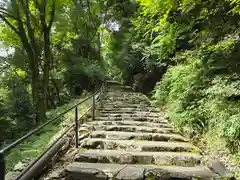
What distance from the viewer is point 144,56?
1008cm

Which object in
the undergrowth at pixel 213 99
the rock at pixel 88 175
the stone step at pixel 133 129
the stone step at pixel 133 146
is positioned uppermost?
the undergrowth at pixel 213 99

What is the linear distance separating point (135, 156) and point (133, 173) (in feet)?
1.67

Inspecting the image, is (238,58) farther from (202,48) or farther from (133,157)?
(133,157)

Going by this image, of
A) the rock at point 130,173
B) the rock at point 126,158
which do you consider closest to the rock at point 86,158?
the rock at point 126,158

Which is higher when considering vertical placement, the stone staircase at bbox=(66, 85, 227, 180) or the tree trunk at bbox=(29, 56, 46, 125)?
the tree trunk at bbox=(29, 56, 46, 125)

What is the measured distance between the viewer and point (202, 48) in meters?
4.89

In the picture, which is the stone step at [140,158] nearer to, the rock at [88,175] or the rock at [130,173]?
the rock at [130,173]

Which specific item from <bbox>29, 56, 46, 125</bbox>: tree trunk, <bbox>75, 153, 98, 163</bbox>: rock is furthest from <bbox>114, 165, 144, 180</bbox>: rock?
<bbox>29, 56, 46, 125</bbox>: tree trunk

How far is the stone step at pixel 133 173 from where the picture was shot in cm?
254

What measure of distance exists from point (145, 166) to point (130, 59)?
32.2 ft

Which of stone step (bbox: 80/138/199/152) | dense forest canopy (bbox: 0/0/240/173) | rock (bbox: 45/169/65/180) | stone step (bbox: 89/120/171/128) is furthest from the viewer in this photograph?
stone step (bbox: 89/120/171/128)

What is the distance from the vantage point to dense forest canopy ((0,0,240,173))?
396 centimetres

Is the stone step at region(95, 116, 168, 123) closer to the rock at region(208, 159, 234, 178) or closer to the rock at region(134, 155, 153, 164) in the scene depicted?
the rock at region(134, 155, 153, 164)

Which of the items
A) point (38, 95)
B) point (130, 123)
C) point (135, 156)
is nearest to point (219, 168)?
point (135, 156)
